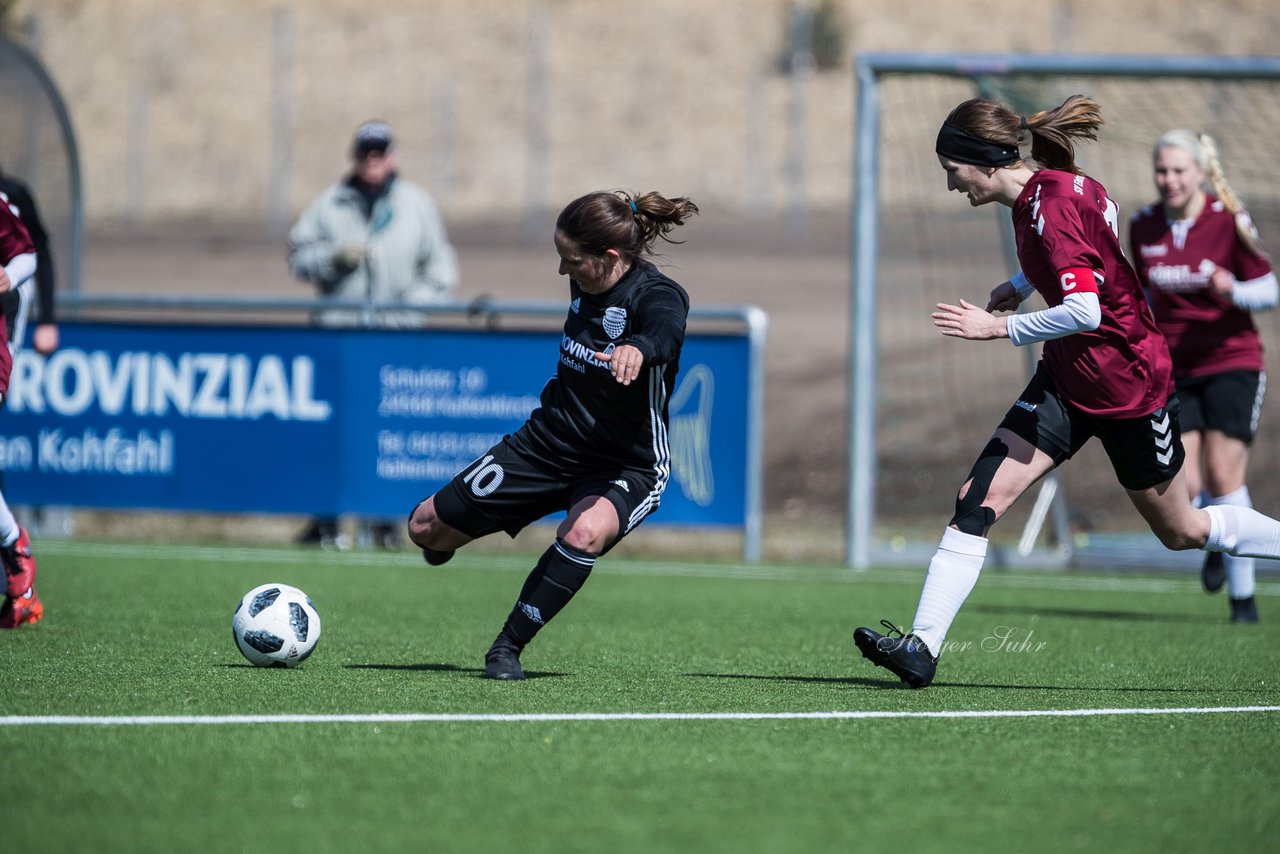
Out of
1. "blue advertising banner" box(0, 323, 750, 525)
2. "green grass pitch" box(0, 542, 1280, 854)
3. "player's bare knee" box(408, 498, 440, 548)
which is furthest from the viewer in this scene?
"blue advertising banner" box(0, 323, 750, 525)

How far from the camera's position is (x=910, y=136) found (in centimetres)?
1304

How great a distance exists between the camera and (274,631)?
5.74 metres

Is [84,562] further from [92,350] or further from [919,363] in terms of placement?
Result: [919,363]

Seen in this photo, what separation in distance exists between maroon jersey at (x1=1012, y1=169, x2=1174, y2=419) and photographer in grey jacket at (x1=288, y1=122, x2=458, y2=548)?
22.2 feet

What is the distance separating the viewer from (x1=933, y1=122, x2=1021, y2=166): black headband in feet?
18.4

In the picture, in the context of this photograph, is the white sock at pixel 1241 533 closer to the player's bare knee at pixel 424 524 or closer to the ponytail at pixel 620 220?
the ponytail at pixel 620 220

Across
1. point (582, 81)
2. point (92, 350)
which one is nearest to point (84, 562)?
point (92, 350)

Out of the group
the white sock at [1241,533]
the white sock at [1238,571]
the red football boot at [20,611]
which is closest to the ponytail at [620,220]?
the white sock at [1241,533]

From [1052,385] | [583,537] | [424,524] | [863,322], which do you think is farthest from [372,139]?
[1052,385]

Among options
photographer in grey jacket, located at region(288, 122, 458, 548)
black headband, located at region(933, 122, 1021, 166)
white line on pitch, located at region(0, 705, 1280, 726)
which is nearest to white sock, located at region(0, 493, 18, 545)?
white line on pitch, located at region(0, 705, 1280, 726)

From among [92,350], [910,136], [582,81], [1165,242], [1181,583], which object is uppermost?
[582,81]

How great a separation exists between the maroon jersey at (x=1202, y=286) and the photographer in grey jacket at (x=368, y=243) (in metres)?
5.14

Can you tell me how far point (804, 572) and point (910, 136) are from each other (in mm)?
3962

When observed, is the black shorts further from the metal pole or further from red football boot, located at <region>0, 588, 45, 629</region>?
red football boot, located at <region>0, 588, 45, 629</region>
